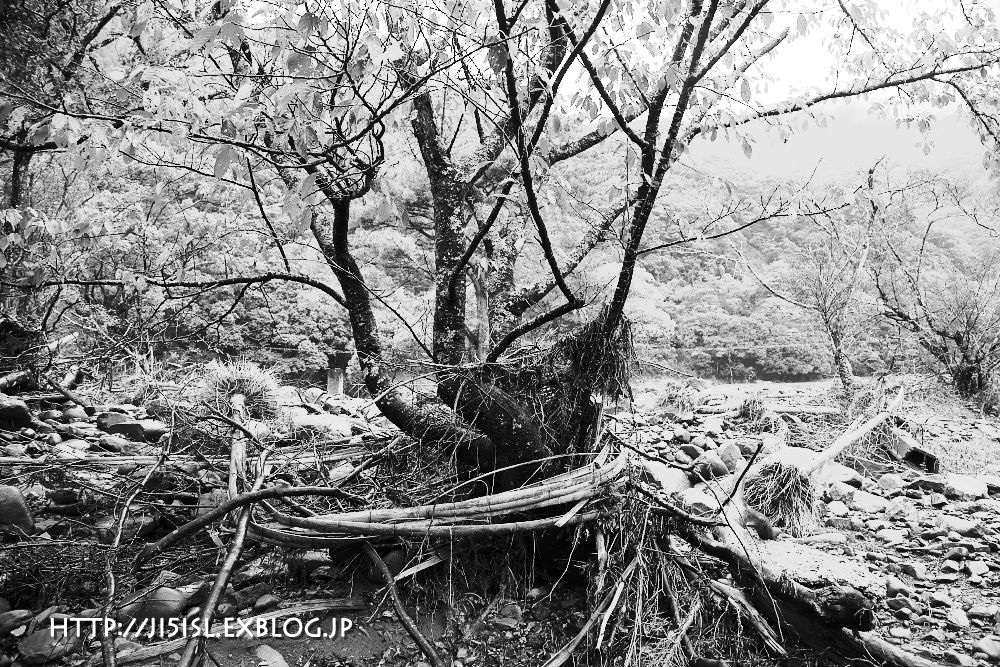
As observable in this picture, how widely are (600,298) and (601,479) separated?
3.23ft

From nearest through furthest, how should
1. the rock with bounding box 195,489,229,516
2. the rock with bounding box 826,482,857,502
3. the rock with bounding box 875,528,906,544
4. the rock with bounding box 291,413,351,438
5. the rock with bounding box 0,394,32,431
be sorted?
the rock with bounding box 195,489,229,516 < the rock with bounding box 875,528,906,544 < the rock with bounding box 0,394,32,431 < the rock with bounding box 291,413,351,438 < the rock with bounding box 826,482,857,502

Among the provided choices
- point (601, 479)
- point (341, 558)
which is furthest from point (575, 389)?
point (341, 558)

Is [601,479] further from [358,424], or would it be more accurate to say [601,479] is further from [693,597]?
[358,424]

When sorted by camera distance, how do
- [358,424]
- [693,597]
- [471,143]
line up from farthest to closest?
[471,143], [358,424], [693,597]

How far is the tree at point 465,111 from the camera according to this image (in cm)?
200

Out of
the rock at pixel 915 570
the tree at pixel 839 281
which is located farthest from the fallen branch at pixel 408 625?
the tree at pixel 839 281

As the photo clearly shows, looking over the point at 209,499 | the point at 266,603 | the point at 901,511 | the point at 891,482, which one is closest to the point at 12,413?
the point at 209,499

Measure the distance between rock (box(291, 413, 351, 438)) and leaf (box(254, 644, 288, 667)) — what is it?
2.06 meters

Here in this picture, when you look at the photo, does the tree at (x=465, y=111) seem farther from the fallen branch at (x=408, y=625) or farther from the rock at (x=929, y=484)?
the rock at (x=929, y=484)

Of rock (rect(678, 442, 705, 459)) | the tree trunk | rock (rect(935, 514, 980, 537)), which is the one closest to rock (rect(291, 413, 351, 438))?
rock (rect(678, 442, 705, 459))

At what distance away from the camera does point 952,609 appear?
8.95 ft

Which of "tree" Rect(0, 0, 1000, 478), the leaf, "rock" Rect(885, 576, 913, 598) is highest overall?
"tree" Rect(0, 0, 1000, 478)

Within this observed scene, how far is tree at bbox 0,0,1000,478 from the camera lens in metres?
2.00

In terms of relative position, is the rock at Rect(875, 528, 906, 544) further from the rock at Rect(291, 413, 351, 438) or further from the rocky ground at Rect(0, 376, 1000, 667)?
the rock at Rect(291, 413, 351, 438)
